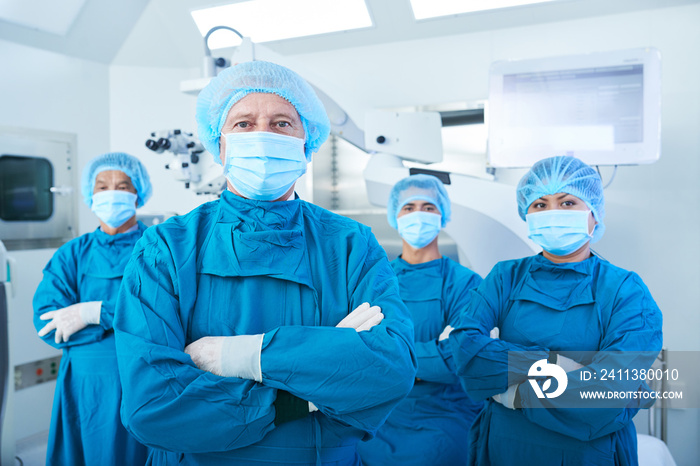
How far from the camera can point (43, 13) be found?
2.92 meters

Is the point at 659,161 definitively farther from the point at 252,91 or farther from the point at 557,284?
the point at 252,91

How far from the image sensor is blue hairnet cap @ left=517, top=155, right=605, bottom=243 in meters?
1.64

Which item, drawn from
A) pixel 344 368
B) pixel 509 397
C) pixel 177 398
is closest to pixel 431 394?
pixel 509 397

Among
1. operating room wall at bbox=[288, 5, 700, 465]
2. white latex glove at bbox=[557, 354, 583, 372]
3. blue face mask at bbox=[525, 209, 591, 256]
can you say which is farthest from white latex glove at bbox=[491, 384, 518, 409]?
operating room wall at bbox=[288, 5, 700, 465]

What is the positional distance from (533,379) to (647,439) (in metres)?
1.27

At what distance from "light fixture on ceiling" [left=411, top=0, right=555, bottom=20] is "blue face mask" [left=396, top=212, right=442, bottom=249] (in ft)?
4.53

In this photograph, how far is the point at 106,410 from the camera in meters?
2.03

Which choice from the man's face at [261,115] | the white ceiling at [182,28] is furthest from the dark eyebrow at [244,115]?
the white ceiling at [182,28]

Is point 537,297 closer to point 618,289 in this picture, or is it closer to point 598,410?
point 618,289

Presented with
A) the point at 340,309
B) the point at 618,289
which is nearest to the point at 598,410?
the point at 618,289

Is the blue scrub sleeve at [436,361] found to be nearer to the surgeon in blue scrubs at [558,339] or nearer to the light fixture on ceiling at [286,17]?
the surgeon in blue scrubs at [558,339]

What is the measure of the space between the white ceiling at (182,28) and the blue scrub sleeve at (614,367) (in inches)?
75.2

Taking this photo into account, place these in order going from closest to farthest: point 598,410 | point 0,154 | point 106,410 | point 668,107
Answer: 1. point 598,410
2. point 106,410
3. point 668,107
4. point 0,154

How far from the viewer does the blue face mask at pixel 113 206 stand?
2.20 meters
